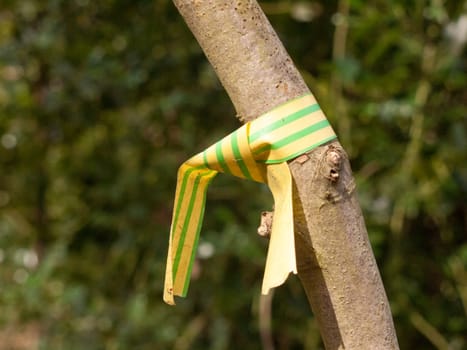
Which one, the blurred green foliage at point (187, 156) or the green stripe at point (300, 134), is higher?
the blurred green foliage at point (187, 156)

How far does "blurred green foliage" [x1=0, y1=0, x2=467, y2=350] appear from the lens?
4.25 feet

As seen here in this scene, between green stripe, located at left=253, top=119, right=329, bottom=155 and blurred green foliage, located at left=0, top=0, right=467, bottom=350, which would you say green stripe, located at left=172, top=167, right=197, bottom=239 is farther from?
blurred green foliage, located at left=0, top=0, right=467, bottom=350

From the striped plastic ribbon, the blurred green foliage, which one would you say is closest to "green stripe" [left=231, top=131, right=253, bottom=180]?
the striped plastic ribbon

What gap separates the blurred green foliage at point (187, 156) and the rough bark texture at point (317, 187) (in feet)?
2.46

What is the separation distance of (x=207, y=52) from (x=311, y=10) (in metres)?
1.05

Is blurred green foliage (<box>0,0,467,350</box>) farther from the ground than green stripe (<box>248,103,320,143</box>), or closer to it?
farther from the ground

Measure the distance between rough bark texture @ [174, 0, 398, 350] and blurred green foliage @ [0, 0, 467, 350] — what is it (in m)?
0.75

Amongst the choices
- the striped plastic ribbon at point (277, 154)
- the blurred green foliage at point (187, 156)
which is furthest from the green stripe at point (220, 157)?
the blurred green foliage at point (187, 156)

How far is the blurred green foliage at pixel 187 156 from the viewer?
1297 millimetres

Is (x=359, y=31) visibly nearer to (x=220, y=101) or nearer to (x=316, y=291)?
(x=220, y=101)

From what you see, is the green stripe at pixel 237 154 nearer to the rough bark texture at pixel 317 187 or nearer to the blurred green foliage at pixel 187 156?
the rough bark texture at pixel 317 187

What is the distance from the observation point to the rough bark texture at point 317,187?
48 cm

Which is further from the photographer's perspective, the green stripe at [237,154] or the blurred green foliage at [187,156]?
the blurred green foliage at [187,156]

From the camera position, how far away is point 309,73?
4.94 ft
